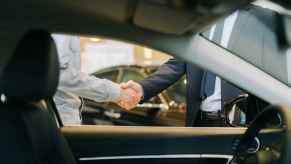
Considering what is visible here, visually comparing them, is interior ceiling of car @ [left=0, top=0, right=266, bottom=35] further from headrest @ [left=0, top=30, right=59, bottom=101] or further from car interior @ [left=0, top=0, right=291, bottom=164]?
headrest @ [left=0, top=30, right=59, bottom=101]

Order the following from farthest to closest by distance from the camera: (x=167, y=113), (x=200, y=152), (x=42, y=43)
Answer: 1. (x=167, y=113)
2. (x=200, y=152)
3. (x=42, y=43)

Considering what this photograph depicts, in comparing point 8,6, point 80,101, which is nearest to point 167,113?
point 80,101

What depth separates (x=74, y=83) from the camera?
10.8ft

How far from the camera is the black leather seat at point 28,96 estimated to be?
2.16 m

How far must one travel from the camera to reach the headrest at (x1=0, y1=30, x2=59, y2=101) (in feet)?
7.06

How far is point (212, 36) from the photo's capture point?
2.66 meters

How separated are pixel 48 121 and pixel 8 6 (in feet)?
1.44

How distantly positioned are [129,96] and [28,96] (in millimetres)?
1192

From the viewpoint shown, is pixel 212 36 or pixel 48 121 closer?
pixel 48 121

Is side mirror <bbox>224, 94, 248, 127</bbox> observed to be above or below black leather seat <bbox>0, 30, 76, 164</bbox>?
below

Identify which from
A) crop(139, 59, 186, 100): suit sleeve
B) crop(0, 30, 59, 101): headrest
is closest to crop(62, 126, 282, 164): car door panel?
crop(139, 59, 186, 100): suit sleeve

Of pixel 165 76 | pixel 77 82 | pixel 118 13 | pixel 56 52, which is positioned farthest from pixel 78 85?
pixel 56 52

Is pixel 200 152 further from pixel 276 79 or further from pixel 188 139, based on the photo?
pixel 276 79

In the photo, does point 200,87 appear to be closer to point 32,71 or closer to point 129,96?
point 129,96
